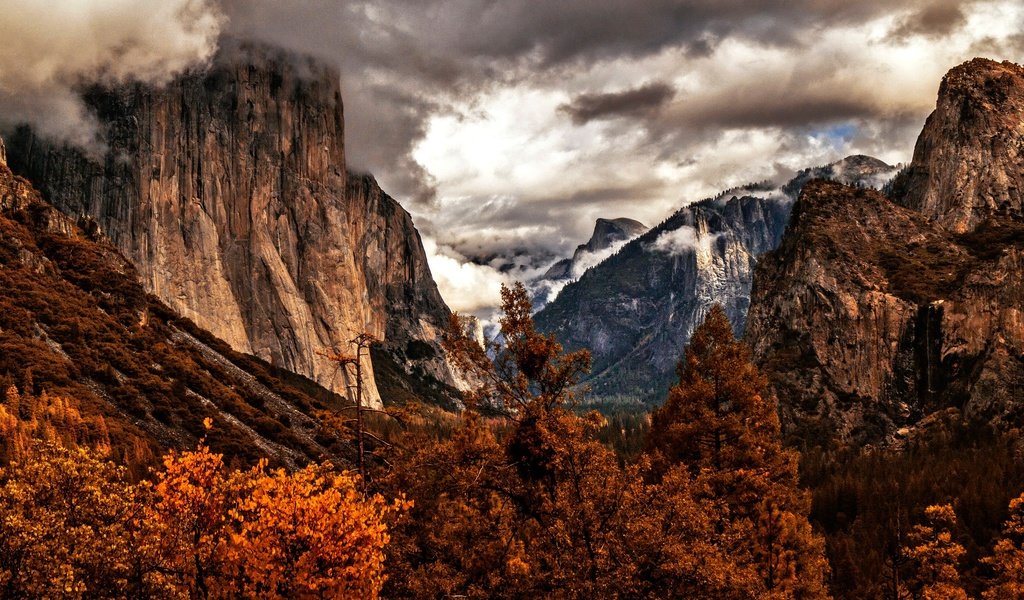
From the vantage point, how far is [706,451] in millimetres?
33406

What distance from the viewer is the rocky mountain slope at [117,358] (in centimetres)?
8888

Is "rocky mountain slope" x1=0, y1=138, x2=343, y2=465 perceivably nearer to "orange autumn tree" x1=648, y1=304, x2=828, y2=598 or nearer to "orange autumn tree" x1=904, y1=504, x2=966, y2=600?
"orange autumn tree" x1=648, y1=304, x2=828, y2=598

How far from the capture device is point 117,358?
10262 centimetres

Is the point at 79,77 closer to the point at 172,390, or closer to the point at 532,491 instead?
the point at 172,390

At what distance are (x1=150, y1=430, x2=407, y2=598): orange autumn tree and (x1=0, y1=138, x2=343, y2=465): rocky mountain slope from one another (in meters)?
53.1

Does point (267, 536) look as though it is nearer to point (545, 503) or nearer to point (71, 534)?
point (71, 534)

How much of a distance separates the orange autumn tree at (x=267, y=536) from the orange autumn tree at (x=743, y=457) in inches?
572

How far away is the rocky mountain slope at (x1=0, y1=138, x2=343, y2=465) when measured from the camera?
292 ft

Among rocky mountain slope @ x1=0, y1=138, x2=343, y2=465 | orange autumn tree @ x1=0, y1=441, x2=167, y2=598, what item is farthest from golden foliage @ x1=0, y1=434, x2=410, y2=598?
rocky mountain slope @ x1=0, y1=138, x2=343, y2=465

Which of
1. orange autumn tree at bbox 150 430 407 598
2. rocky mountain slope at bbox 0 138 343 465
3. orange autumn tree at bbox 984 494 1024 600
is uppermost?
rocky mountain slope at bbox 0 138 343 465

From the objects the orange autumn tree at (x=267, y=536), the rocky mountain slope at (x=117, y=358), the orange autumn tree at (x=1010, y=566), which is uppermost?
the rocky mountain slope at (x=117, y=358)

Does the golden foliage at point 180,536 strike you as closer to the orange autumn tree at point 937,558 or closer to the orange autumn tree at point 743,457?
the orange autumn tree at point 743,457

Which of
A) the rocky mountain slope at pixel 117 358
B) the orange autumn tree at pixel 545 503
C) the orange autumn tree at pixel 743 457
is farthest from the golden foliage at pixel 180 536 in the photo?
the rocky mountain slope at pixel 117 358

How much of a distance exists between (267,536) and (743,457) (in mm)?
19359
